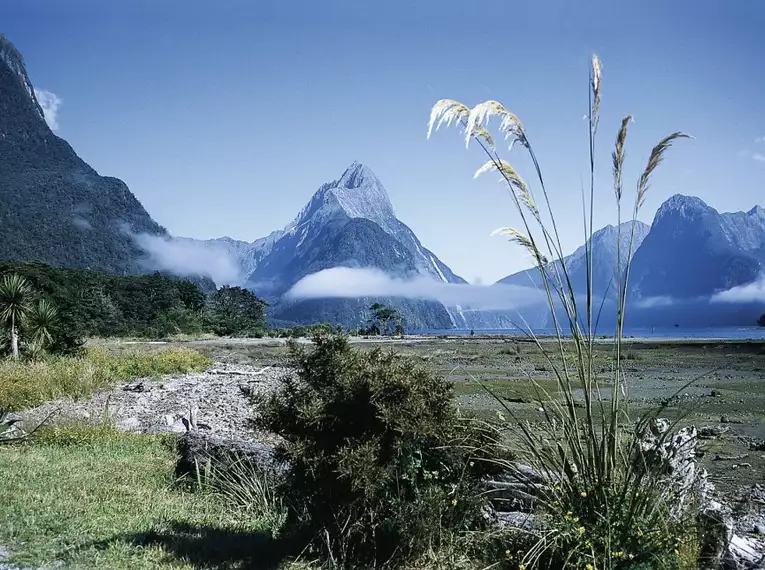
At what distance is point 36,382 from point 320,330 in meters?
12.1

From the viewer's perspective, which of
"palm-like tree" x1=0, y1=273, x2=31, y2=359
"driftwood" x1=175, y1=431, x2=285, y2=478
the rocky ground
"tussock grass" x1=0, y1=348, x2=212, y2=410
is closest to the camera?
"driftwood" x1=175, y1=431, x2=285, y2=478

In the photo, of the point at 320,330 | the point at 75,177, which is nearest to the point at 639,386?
the point at 320,330

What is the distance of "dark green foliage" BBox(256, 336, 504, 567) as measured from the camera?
410cm

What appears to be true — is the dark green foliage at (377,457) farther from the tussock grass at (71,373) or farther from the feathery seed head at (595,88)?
the tussock grass at (71,373)

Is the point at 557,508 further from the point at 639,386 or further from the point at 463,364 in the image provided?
the point at 463,364

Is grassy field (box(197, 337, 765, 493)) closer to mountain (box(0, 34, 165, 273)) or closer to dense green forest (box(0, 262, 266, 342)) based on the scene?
dense green forest (box(0, 262, 266, 342))

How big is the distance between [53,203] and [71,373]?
145m

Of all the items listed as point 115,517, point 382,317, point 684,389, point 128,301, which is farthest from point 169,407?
Result: point 382,317

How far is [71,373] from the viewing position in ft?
52.2

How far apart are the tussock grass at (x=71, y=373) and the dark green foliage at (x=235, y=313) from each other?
51258mm

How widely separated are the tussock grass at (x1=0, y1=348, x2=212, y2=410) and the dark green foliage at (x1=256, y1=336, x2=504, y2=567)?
1073cm

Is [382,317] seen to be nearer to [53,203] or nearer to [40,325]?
[40,325]

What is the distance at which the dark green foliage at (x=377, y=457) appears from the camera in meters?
4.10

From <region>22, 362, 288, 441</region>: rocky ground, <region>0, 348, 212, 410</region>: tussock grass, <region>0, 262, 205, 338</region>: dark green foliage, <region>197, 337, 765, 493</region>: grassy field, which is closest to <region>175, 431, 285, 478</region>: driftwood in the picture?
<region>22, 362, 288, 441</region>: rocky ground
